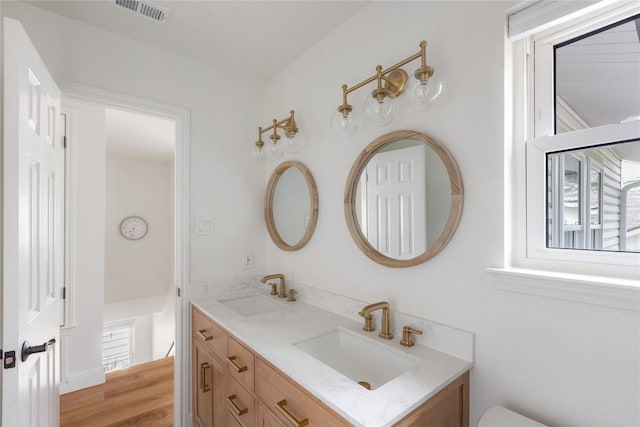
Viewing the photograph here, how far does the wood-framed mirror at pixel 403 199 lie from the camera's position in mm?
1184

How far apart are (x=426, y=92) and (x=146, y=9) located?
4.67ft

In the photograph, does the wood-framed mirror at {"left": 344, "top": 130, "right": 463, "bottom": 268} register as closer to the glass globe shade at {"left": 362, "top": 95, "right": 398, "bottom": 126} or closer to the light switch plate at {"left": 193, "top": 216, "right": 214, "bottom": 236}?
the glass globe shade at {"left": 362, "top": 95, "right": 398, "bottom": 126}

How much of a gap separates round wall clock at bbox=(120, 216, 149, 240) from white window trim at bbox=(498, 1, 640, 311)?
5.34 metres

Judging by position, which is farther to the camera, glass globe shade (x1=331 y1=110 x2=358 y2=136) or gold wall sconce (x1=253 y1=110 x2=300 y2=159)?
gold wall sconce (x1=253 y1=110 x2=300 y2=159)

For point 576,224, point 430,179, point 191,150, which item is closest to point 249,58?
point 191,150

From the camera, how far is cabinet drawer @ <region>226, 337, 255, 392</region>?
125cm

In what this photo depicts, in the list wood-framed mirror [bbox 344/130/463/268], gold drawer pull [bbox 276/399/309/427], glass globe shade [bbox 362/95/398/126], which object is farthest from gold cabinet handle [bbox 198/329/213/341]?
glass globe shade [bbox 362/95/398/126]

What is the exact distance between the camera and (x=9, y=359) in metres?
0.94

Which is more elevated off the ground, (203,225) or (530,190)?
(530,190)

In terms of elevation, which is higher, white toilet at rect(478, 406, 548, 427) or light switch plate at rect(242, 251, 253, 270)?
light switch plate at rect(242, 251, 253, 270)

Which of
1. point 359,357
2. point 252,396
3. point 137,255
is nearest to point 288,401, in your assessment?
point 252,396

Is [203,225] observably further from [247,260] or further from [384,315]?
[384,315]

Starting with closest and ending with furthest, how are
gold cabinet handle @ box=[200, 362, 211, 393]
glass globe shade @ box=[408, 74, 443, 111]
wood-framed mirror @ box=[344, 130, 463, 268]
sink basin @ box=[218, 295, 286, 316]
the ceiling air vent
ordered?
glass globe shade @ box=[408, 74, 443, 111], wood-framed mirror @ box=[344, 130, 463, 268], the ceiling air vent, gold cabinet handle @ box=[200, 362, 211, 393], sink basin @ box=[218, 295, 286, 316]

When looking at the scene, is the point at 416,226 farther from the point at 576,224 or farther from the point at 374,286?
the point at 576,224
